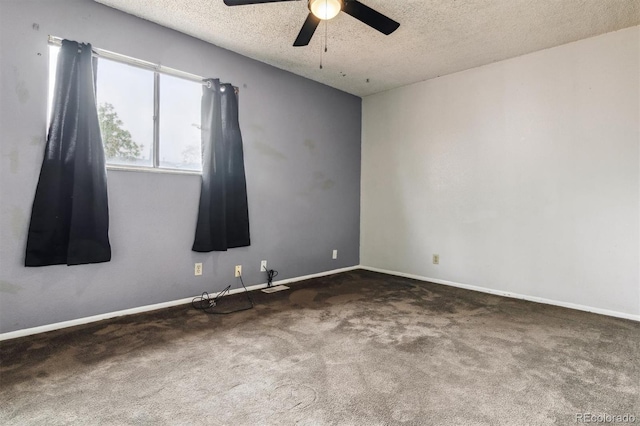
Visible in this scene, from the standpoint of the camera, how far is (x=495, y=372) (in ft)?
6.23

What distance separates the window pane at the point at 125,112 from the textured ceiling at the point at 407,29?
517mm

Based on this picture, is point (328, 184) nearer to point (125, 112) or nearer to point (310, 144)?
point (310, 144)

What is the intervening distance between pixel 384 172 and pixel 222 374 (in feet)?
11.4

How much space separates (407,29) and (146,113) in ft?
7.97

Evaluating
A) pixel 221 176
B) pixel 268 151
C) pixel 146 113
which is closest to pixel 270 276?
pixel 221 176

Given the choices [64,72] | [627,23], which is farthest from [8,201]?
[627,23]

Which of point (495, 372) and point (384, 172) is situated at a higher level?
point (384, 172)

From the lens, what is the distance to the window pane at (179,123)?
3002 mm

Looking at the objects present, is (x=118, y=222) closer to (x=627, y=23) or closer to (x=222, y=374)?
(x=222, y=374)

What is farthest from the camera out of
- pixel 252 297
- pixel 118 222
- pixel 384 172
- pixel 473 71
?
pixel 384 172

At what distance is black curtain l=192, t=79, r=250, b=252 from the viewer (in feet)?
10.4

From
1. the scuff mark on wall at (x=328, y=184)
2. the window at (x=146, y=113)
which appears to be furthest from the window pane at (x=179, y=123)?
the scuff mark on wall at (x=328, y=184)

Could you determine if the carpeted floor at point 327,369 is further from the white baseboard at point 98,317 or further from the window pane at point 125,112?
the window pane at point 125,112

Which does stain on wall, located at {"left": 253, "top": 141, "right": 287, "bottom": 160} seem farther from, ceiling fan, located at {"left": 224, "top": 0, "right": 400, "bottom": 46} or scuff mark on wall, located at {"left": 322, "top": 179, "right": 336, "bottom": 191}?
ceiling fan, located at {"left": 224, "top": 0, "right": 400, "bottom": 46}
